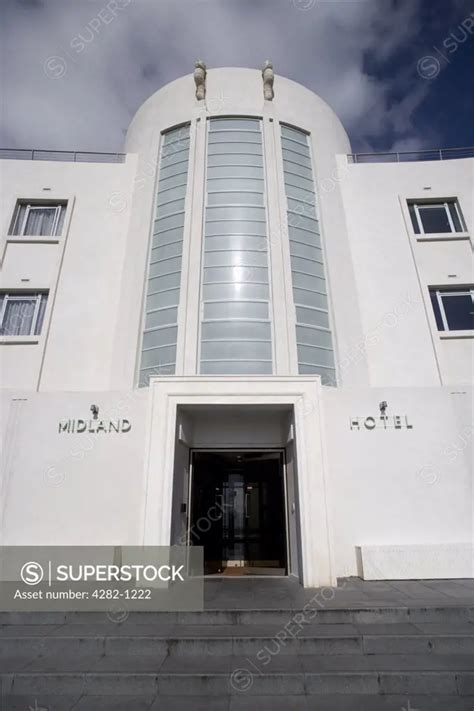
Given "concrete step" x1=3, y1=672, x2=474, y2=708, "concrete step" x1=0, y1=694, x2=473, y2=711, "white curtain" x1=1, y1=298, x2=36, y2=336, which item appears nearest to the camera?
"concrete step" x1=0, y1=694, x2=473, y2=711

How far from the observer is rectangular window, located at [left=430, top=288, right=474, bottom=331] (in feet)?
33.9

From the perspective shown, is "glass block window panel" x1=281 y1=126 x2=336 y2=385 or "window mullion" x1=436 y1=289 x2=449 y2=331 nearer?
"glass block window panel" x1=281 y1=126 x2=336 y2=385

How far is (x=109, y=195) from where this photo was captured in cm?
1188

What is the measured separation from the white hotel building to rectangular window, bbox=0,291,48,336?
0.06 metres

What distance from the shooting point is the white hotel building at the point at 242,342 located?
770 cm

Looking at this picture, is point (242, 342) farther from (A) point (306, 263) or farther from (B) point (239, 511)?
(B) point (239, 511)

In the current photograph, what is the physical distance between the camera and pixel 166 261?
34.0ft

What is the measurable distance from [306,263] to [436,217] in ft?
15.5

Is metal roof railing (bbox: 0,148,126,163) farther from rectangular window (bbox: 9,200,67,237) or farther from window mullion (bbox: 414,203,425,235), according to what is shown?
window mullion (bbox: 414,203,425,235)

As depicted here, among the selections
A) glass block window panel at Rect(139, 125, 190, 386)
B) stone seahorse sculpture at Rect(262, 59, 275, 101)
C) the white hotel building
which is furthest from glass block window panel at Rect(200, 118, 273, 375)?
stone seahorse sculpture at Rect(262, 59, 275, 101)

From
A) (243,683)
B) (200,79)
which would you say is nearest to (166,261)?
(200,79)

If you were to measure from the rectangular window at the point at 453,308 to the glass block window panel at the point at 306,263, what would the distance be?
3054mm

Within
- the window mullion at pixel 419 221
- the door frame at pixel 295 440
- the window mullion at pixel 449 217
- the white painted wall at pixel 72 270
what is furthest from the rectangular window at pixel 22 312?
the window mullion at pixel 449 217

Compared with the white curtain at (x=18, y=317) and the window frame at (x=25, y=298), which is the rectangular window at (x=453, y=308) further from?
the white curtain at (x=18, y=317)
